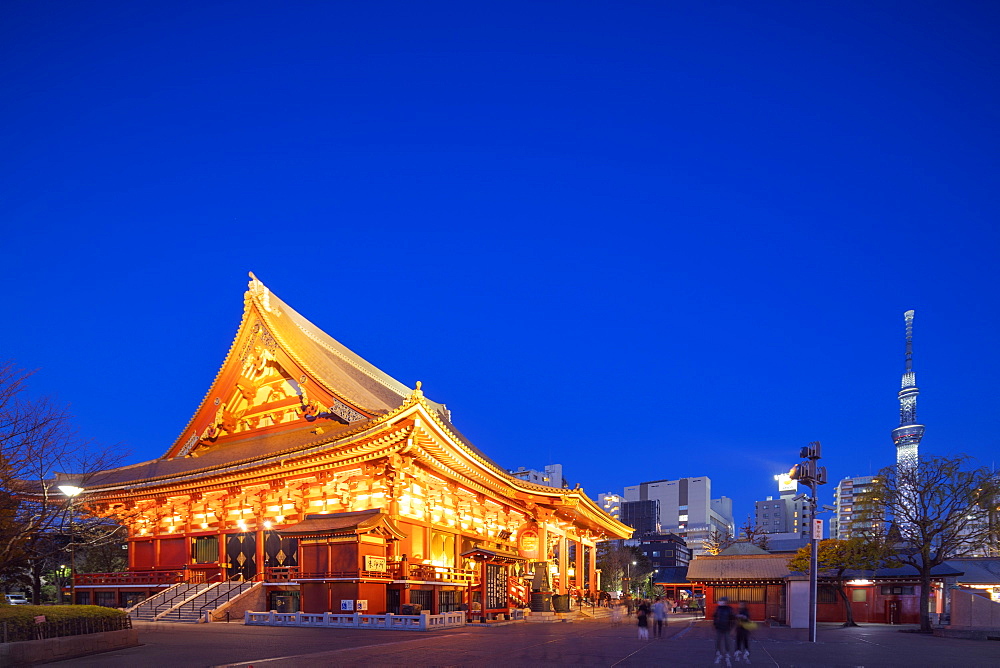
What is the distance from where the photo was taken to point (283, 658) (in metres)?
17.1

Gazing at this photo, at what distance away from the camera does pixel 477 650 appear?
1978 cm

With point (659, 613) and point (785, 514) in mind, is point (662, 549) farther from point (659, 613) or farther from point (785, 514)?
point (659, 613)

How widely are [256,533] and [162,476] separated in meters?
6.26

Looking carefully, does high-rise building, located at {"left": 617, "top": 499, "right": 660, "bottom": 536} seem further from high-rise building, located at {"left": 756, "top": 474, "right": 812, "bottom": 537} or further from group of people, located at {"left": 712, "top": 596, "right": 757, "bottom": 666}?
group of people, located at {"left": 712, "top": 596, "right": 757, "bottom": 666}

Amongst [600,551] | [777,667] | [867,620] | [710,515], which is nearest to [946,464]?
[867,620]

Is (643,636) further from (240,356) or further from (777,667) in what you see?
(240,356)

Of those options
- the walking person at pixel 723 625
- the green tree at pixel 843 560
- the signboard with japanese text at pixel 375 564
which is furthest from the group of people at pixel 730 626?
the green tree at pixel 843 560

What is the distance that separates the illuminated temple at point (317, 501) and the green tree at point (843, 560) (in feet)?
46.5

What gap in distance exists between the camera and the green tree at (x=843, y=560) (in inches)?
1617

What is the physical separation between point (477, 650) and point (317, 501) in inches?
709

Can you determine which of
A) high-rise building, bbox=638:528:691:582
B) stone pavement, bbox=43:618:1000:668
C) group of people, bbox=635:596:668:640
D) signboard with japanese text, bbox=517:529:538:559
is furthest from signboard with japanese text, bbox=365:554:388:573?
high-rise building, bbox=638:528:691:582

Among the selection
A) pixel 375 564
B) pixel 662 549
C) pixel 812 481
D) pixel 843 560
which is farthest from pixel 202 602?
pixel 662 549

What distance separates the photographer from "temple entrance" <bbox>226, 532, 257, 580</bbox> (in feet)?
120

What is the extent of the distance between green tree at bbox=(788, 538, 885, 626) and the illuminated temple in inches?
558
